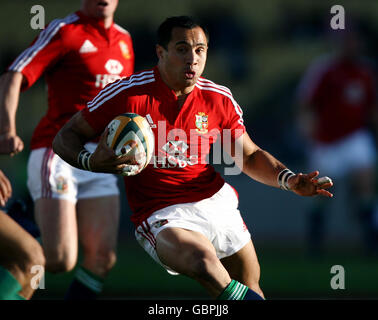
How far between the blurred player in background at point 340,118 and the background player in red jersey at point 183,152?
4.82m

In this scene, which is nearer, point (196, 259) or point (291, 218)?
point (196, 259)

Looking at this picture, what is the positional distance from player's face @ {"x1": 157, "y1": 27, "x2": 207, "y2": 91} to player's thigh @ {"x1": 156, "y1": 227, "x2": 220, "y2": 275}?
0.93m

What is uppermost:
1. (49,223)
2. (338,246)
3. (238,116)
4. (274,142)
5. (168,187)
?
(238,116)

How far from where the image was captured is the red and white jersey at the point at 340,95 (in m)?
9.65

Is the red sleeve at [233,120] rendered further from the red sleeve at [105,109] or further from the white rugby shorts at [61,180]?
the white rugby shorts at [61,180]

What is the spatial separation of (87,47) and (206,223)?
1878mm

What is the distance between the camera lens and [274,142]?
1370 centimetres

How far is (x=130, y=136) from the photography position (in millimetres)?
4168

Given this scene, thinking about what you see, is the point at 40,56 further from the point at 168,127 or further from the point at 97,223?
the point at 168,127

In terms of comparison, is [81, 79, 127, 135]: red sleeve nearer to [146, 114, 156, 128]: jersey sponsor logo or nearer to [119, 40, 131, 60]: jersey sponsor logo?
[146, 114, 156, 128]: jersey sponsor logo

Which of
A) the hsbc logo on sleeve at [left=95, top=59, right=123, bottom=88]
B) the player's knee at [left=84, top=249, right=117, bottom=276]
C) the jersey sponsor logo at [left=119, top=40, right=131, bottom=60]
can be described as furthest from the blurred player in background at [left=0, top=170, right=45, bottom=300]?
the jersey sponsor logo at [left=119, top=40, right=131, bottom=60]

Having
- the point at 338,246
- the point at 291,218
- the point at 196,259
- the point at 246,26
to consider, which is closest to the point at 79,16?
the point at 196,259

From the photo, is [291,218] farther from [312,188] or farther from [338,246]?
[312,188]
